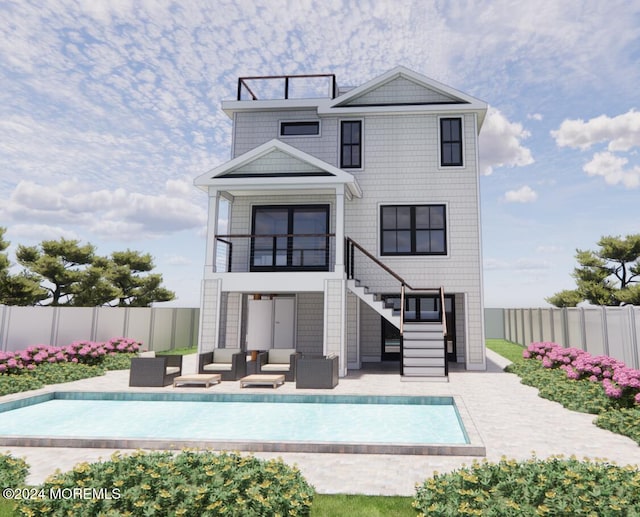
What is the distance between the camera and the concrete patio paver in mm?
5820

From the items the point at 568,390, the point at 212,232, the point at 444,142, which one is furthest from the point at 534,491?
the point at 444,142

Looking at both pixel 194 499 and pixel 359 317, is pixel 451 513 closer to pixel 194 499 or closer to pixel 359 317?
pixel 194 499

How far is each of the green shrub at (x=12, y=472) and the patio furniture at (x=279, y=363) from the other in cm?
771

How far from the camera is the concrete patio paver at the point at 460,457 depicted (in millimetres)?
5820

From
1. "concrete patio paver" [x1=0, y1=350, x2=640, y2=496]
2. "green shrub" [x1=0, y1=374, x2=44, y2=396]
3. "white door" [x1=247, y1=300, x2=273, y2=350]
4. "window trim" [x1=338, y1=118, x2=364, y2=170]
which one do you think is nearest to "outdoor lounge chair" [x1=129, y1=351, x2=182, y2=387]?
"concrete patio paver" [x1=0, y1=350, x2=640, y2=496]

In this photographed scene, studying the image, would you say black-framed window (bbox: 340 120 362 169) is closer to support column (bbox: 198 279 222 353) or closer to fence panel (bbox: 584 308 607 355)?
support column (bbox: 198 279 222 353)

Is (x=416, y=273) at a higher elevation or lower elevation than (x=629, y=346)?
higher

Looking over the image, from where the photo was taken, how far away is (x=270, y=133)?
18562 mm

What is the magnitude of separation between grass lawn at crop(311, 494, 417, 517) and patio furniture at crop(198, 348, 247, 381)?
27.7 feet

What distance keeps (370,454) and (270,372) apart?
7106 mm

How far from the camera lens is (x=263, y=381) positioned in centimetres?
1192

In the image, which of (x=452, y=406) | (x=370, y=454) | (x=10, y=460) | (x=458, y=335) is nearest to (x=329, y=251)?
(x=458, y=335)

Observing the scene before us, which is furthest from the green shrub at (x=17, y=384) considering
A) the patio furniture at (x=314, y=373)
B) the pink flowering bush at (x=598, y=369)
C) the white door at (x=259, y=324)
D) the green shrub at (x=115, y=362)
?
the pink flowering bush at (x=598, y=369)

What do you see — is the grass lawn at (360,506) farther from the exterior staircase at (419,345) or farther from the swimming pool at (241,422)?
the exterior staircase at (419,345)
